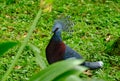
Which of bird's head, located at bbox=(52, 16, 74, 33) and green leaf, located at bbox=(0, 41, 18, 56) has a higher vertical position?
green leaf, located at bbox=(0, 41, 18, 56)

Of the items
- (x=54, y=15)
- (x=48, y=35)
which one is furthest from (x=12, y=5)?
(x=48, y=35)

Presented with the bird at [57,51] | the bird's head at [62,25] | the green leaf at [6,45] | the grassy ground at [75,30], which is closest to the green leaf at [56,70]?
the green leaf at [6,45]

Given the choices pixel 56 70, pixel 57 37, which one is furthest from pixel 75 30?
pixel 56 70

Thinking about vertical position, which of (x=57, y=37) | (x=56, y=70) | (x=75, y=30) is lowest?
(x=75, y=30)

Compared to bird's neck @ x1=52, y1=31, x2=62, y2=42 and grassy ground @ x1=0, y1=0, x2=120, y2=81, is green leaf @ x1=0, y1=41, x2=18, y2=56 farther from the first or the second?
grassy ground @ x1=0, y1=0, x2=120, y2=81

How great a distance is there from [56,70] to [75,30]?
521 centimetres

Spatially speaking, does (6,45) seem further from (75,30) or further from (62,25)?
(75,30)

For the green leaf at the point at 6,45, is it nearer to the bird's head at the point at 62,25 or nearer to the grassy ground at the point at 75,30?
the bird's head at the point at 62,25

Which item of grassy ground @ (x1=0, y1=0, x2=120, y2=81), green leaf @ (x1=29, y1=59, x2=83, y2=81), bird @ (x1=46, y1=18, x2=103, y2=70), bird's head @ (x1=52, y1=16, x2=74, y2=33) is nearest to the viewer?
green leaf @ (x1=29, y1=59, x2=83, y2=81)

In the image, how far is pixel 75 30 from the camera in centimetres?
596

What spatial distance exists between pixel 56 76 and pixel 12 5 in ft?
19.8

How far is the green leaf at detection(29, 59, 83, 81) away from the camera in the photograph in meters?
0.73

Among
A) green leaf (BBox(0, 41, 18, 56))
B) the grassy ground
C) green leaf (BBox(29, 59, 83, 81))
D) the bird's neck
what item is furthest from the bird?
green leaf (BBox(29, 59, 83, 81))

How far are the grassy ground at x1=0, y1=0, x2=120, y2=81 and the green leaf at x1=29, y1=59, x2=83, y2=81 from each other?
11.8 feet
